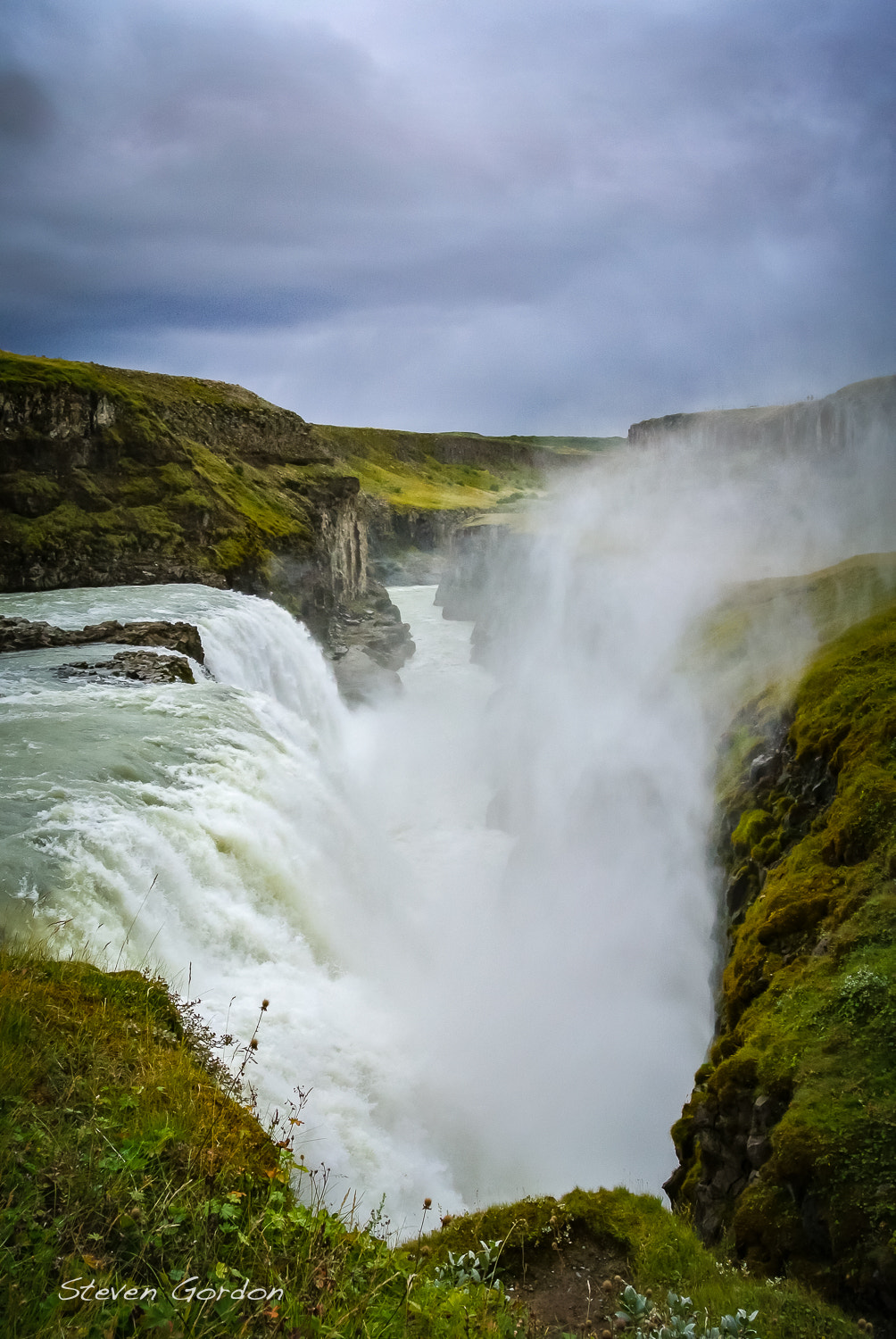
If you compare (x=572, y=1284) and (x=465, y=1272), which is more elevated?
(x=465, y=1272)

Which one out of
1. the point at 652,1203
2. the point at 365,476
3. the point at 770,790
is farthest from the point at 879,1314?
the point at 365,476

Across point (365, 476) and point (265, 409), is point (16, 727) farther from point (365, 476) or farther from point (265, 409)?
point (365, 476)

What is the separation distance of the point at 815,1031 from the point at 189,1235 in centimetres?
546

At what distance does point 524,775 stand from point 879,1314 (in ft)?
62.9

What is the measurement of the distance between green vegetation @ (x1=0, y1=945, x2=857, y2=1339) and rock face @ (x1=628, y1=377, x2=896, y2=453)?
44.0m

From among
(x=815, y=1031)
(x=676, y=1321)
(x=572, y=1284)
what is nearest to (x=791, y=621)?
(x=815, y=1031)

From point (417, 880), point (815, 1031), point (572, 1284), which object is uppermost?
point (815, 1031)

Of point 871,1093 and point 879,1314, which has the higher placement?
point 871,1093

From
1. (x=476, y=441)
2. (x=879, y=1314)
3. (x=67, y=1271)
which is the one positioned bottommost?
(x=879, y=1314)

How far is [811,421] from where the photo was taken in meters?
48.4

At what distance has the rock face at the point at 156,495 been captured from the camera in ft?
100

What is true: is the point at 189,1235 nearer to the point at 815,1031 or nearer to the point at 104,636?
the point at 815,1031

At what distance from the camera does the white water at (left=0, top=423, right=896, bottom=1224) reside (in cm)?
924

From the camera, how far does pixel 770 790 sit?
11633 millimetres
